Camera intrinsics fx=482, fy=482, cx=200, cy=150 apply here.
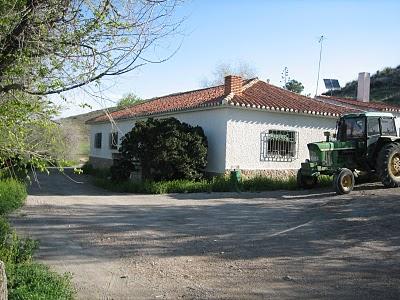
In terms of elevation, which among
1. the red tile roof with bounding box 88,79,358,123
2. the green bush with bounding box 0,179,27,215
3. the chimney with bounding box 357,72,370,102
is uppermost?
the chimney with bounding box 357,72,370,102

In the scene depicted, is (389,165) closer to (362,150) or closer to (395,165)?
(395,165)

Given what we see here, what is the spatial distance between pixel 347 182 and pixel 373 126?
2290mm

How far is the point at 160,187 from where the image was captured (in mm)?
16562

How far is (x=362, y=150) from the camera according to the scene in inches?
591

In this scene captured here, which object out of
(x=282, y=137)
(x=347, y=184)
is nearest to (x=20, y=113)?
(x=347, y=184)

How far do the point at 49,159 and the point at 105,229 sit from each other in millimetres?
4187

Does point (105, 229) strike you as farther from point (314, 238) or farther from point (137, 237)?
point (314, 238)

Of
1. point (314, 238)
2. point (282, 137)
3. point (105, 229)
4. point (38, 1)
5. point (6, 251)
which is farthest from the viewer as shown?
point (282, 137)

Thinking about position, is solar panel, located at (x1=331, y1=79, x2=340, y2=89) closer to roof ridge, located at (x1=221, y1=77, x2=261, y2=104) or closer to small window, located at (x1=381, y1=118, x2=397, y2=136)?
roof ridge, located at (x1=221, y1=77, x2=261, y2=104)

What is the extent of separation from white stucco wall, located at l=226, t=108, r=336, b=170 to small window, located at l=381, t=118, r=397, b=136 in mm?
4801

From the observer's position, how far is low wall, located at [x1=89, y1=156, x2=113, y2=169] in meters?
28.4

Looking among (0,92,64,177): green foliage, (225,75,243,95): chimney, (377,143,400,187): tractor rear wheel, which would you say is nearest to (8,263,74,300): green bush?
(0,92,64,177): green foliage

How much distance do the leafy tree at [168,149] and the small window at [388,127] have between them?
20.1 feet

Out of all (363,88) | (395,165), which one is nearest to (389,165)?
(395,165)
